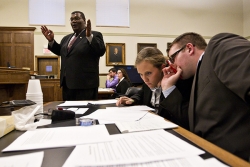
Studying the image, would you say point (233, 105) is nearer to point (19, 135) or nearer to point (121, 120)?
point (121, 120)

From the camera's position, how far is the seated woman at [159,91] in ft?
2.98

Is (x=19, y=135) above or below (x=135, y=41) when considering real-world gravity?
below

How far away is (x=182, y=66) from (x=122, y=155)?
70 centimetres

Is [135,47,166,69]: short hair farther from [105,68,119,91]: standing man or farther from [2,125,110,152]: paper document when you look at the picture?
[105,68,119,91]: standing man

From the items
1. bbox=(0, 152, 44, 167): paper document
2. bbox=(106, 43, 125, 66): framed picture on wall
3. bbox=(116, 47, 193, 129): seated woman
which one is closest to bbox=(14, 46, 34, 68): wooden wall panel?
bbox=(106, 43, 125, 66): framed picture on wall

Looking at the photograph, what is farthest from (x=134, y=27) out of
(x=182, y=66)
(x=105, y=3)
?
(x=182, y=66)

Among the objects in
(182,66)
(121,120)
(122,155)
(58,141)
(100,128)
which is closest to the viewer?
(122,155)

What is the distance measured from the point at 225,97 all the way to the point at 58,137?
1.96 ft

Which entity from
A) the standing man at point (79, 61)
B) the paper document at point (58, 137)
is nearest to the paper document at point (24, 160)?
the paper document at point (58, 137)

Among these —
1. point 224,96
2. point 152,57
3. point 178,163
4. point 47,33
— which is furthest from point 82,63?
point 178,163

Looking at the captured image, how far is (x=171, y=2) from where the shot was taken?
6879 mm

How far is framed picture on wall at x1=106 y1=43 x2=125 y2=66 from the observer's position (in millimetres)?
6641

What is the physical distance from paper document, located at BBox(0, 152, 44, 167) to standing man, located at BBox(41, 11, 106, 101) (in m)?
1.33

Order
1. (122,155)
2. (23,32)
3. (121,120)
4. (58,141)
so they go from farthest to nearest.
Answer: (23,32) → (121,120) → (58,141) → (122,155)
